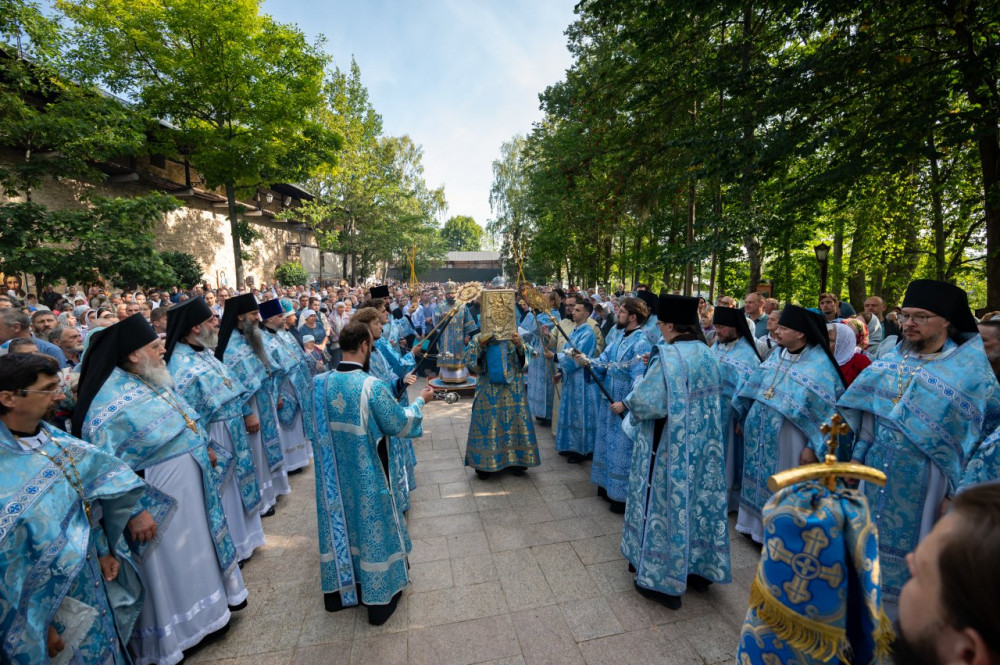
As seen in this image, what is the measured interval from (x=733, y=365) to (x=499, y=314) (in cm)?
280

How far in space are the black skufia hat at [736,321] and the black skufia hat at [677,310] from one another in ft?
5.36

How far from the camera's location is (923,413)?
3164 millimetres

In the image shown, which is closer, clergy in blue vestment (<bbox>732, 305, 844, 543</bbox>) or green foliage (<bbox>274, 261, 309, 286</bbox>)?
clergy in blue vestment (<bbox>732, 305, 844, 543</bbox>)

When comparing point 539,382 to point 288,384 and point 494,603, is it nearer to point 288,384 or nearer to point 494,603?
point 288,384

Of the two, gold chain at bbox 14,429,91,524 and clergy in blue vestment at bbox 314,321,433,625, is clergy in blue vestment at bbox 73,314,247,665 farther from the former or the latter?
clergy in blue vestment at bbox 314,321,433,625

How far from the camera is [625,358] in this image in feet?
17.5

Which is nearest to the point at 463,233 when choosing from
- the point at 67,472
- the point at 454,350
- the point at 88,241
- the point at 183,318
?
the point at 88,241

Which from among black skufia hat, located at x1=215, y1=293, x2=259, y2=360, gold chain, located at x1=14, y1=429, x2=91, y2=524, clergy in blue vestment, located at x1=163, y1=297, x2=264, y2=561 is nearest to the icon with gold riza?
gold chain, located at x1=14, y1=429, x2=91, y2=524

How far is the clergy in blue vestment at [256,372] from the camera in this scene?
5.02 metres

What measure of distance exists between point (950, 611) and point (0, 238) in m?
18.0

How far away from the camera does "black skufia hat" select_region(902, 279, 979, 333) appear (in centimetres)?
316

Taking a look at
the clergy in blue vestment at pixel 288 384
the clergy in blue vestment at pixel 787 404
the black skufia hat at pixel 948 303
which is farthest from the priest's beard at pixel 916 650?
the clergy in blue vestment at pixel 288 384

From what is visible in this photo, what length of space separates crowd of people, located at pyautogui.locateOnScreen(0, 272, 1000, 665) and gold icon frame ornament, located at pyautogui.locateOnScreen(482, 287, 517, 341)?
33.6 inches

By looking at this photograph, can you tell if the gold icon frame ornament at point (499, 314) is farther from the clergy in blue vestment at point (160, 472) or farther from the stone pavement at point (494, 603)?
the clergy in blue vestment at point (160, 472)
